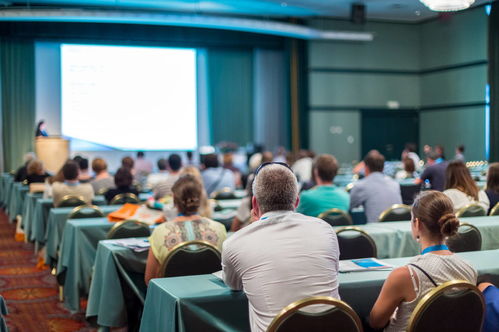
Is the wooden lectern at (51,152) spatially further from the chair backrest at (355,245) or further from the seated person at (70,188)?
the chair backrest at (355,245)

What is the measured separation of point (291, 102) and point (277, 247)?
15027 mm

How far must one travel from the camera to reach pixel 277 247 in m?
2.52

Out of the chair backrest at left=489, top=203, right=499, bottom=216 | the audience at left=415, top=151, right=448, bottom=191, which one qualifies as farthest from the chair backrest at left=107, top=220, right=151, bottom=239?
the audience at left=415, top=151, right=448, bottom=191

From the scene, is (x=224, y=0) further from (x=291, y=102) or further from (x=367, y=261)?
(x=367, y=261)

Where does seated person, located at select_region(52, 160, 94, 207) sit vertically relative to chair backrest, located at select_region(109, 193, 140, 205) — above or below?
above

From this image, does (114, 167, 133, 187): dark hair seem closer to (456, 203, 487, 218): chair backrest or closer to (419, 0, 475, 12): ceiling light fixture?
(456, 203, 487, 218): chair backrest

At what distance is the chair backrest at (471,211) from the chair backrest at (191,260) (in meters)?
2.61

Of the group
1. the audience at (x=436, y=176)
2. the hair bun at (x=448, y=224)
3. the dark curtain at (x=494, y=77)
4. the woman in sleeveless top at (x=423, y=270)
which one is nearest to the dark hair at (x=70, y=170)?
the audience at (x=436, y=176)

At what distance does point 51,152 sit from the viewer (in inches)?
535

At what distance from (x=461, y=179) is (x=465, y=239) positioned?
138cm

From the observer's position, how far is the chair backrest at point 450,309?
8.07ft

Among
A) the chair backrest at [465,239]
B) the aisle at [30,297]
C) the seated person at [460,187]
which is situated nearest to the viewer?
the chair backrest at [465,239]

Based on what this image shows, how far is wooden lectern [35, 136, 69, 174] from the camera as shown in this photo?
44.4 ft

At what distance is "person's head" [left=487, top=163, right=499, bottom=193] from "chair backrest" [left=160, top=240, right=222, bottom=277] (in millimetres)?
3263
